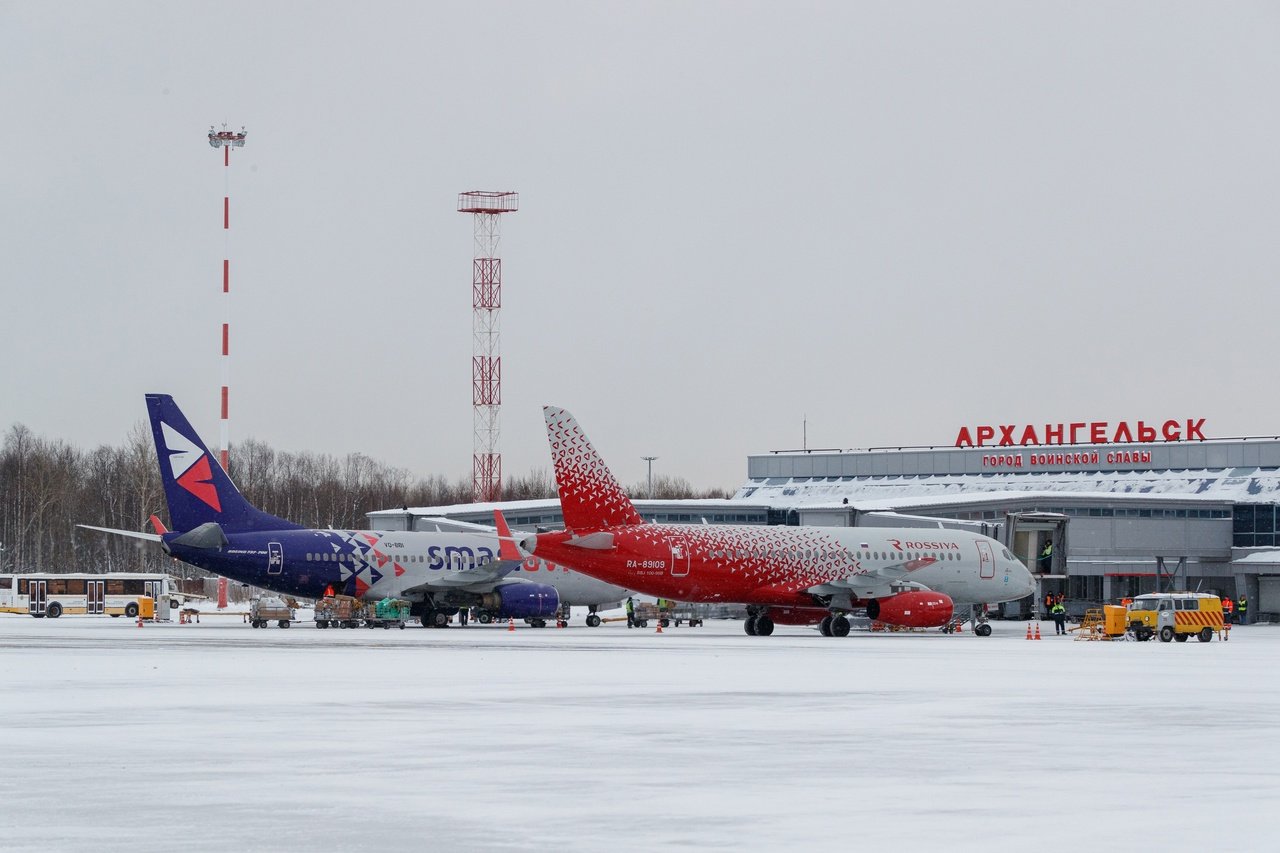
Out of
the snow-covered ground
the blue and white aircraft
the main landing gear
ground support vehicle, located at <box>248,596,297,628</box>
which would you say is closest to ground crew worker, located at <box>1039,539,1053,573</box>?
the blue and white aircraft

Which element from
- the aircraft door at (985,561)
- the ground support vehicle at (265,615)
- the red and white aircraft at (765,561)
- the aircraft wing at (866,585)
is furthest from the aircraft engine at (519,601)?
the aircraft door at (985,561)

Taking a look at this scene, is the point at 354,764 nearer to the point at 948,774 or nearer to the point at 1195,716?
the point at 948,774

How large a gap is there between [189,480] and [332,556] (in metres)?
5.51

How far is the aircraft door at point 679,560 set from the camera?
51344mm

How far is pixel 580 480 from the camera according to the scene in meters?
50.8

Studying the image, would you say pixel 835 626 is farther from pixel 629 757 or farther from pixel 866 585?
pixel 629 757

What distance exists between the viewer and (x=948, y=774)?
1473 cm

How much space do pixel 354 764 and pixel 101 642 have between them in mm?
31361

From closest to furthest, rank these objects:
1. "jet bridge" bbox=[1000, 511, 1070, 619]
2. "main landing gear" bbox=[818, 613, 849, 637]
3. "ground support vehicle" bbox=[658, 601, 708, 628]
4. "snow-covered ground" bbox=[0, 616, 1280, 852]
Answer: "snow-covered ground" bbox=[0, 616, 1280, 852] → "main landing gear" bbox=[818, 613, 849, 637] → "ground support vehicle" bbox=[658, 601, 708, 628] → "jet bridge" bbox=[1000, 511, 1070, 619]

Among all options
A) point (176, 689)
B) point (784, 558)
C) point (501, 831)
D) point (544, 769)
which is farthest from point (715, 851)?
point (784, 558)

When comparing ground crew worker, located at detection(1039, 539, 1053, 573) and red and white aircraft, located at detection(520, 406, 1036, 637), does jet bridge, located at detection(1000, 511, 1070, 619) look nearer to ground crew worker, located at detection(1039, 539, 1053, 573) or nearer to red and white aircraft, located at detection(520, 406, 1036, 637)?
ground crew worker, located at detection(1039, 539, 1053, 573)

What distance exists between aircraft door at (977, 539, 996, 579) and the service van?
6.75 m

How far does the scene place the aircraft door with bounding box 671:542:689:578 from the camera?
168 ft

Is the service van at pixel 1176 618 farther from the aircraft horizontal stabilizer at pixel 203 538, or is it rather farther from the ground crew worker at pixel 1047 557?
the aircraft horizontal stabilizer at pixel 203 538
